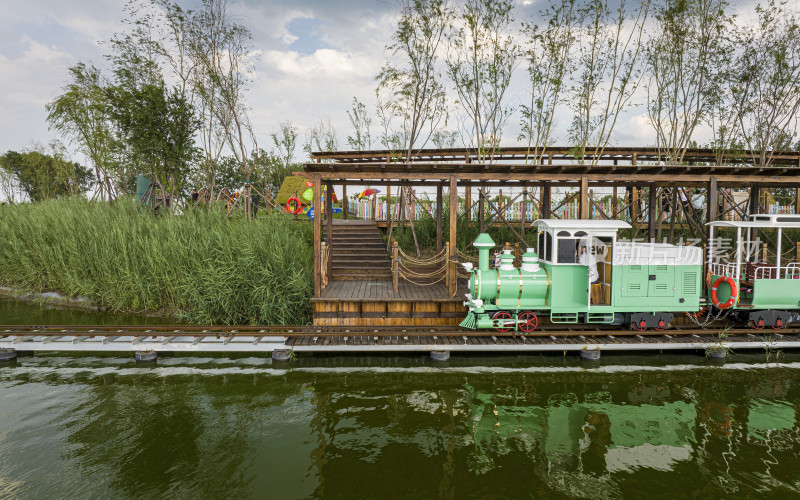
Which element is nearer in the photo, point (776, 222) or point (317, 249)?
point (776, 222)

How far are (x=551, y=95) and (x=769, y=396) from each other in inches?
556

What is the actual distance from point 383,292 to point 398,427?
503 centimetres

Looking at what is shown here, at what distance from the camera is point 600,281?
9.50 meters

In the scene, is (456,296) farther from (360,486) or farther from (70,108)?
(70,108)

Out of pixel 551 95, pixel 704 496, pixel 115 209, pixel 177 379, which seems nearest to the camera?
pixel 704 496

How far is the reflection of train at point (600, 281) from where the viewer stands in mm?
9086

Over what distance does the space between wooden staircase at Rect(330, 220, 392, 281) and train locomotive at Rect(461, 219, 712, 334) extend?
4838 millimetres

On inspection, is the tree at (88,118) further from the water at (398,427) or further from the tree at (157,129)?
the water at (398,427)

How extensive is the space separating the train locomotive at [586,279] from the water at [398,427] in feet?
3.97

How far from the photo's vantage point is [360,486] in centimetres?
493

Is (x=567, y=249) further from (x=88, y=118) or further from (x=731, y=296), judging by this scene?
(x=88, y=118)

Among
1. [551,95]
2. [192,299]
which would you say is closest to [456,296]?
[192,299]

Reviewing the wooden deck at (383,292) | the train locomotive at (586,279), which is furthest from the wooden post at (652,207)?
the wooden deck at (383,292)

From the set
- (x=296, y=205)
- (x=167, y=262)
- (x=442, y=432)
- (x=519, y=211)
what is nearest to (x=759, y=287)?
(x=442, y=432)
